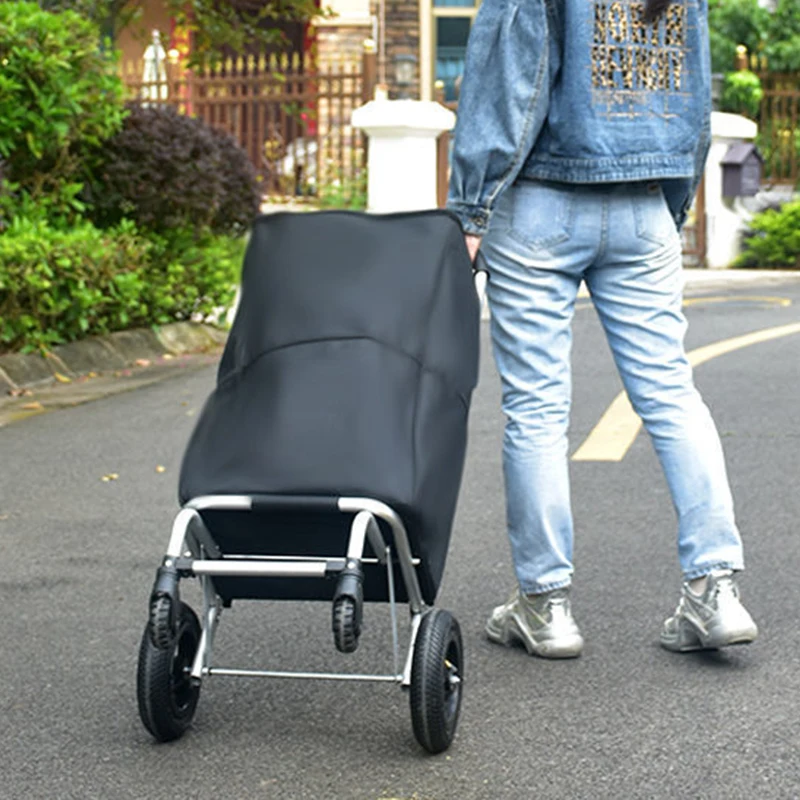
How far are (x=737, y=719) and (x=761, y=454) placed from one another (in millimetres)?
3455

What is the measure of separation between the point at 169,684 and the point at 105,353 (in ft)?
21.7

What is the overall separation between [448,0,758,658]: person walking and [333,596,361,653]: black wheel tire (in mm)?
1035

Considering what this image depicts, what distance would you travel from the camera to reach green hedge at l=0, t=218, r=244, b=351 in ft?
31.2

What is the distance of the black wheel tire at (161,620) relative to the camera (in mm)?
3557

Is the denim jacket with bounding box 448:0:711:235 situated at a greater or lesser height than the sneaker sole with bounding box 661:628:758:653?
greater

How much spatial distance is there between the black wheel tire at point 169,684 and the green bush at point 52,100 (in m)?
6.37

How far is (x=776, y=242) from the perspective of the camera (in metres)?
19.7

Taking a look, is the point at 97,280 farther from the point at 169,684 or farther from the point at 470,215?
the point at 169,684

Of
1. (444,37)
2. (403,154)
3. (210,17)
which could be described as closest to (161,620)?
(210,17)

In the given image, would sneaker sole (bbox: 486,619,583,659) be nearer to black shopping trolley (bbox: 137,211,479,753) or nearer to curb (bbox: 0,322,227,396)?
black shopping trolley (bbox: 137,211,479,753)

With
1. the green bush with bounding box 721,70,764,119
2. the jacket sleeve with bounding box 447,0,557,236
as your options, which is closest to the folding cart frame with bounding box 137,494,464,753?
the jacket sleeve with bounding box 447,0,557,236

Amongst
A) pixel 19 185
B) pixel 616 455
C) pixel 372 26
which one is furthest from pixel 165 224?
pixel 372 26

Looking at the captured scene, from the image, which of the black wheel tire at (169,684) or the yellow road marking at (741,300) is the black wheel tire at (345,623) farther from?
the yellow road marking at (741,300)

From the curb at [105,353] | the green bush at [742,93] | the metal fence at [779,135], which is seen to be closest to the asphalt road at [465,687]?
the curb at [105,353]
